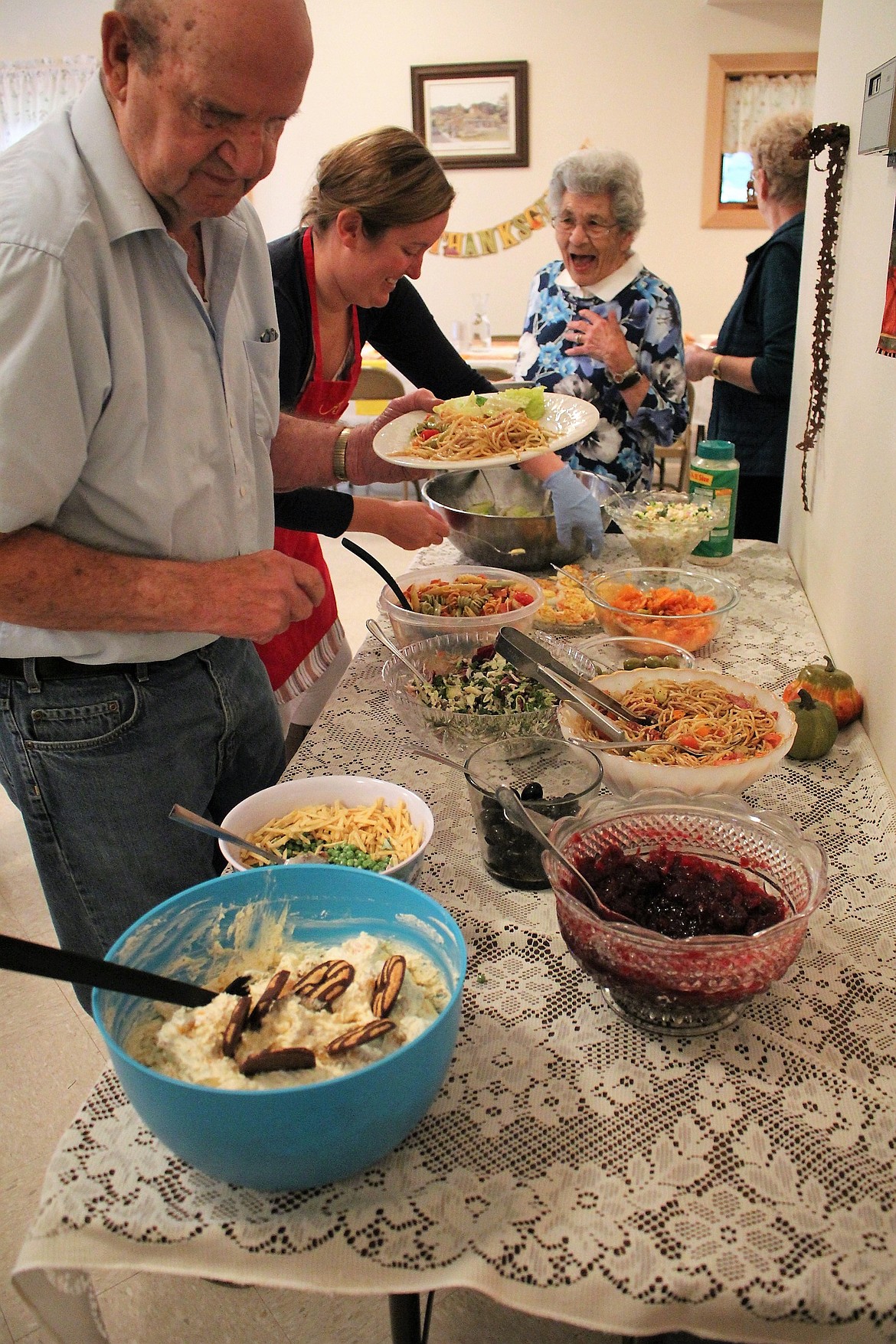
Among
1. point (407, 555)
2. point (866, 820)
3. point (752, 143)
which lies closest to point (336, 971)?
point (866, 820)

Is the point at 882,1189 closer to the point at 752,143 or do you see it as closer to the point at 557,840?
the point at 557,840

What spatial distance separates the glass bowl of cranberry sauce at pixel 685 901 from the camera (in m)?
0.86

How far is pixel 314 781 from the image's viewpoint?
4.08 ft

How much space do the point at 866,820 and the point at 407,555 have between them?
4564 millimetres

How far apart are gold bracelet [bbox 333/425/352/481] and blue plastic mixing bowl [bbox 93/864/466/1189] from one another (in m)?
1.07

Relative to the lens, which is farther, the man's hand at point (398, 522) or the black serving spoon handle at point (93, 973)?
the man's hand at point (398, 522)

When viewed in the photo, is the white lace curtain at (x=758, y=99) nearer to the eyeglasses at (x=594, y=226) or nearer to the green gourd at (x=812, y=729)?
the eyeglasses at (x=594, y=226)

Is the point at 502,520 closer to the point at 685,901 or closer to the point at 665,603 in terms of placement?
the point at 665,603

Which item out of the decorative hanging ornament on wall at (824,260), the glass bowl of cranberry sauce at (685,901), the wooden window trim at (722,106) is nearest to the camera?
the glass bowl of cranberry sauce at (685,901)

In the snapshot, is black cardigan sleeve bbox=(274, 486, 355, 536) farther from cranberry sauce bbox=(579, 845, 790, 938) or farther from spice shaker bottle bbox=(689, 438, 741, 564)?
cranberry sauce bbox=(579, 845, 790, 938)

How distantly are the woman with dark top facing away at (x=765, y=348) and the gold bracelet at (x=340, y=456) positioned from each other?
1719mm

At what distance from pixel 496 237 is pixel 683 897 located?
20.8 ft

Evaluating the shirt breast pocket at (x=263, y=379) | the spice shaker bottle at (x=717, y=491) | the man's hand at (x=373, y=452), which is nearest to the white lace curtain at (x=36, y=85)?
the man's hand at (x=373, y=452)

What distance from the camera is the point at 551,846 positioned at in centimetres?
94
